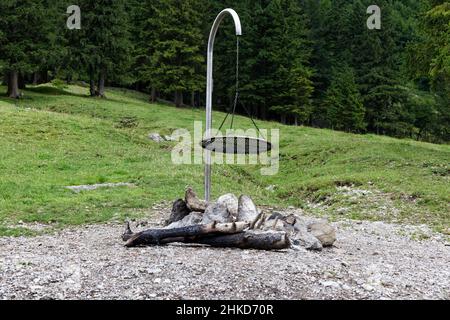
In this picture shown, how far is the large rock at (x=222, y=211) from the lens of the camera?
9.15 metres

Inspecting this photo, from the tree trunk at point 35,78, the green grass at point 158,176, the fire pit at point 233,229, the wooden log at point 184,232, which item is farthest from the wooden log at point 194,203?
the tree trunk at point 35,78

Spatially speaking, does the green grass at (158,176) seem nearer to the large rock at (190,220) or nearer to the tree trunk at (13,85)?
the large rock at (190,220)

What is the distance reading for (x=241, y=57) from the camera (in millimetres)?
53500

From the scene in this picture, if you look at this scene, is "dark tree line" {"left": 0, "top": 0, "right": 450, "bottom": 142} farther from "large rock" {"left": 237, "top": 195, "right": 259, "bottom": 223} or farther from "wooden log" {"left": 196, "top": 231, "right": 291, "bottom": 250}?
"wooden log" {"left": 196, "top": 231, "right": 291, "bottom": 250}

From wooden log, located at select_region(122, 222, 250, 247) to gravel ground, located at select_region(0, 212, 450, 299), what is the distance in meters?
0.21

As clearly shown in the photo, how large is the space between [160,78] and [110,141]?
25165 mm

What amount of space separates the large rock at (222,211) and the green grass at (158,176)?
3.75 metres

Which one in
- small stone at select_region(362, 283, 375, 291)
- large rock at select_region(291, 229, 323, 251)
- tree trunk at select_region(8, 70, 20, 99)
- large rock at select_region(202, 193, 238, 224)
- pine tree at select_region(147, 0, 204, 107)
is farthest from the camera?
pine tree at select_region(147, 0, 204, 107)

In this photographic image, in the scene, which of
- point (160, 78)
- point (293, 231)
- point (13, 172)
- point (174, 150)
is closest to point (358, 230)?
point (293, 231)

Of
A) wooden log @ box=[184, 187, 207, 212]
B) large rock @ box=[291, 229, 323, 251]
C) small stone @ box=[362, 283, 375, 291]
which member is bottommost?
large rock @ box=[291, 229, 323, 251]

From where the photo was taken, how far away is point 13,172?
17438 millimetres

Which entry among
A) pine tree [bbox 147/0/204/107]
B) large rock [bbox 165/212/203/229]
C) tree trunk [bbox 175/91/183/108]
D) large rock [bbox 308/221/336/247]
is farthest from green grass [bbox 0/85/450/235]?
tree trunk [bbox 175/91/183/108]

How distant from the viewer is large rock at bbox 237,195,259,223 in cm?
907
